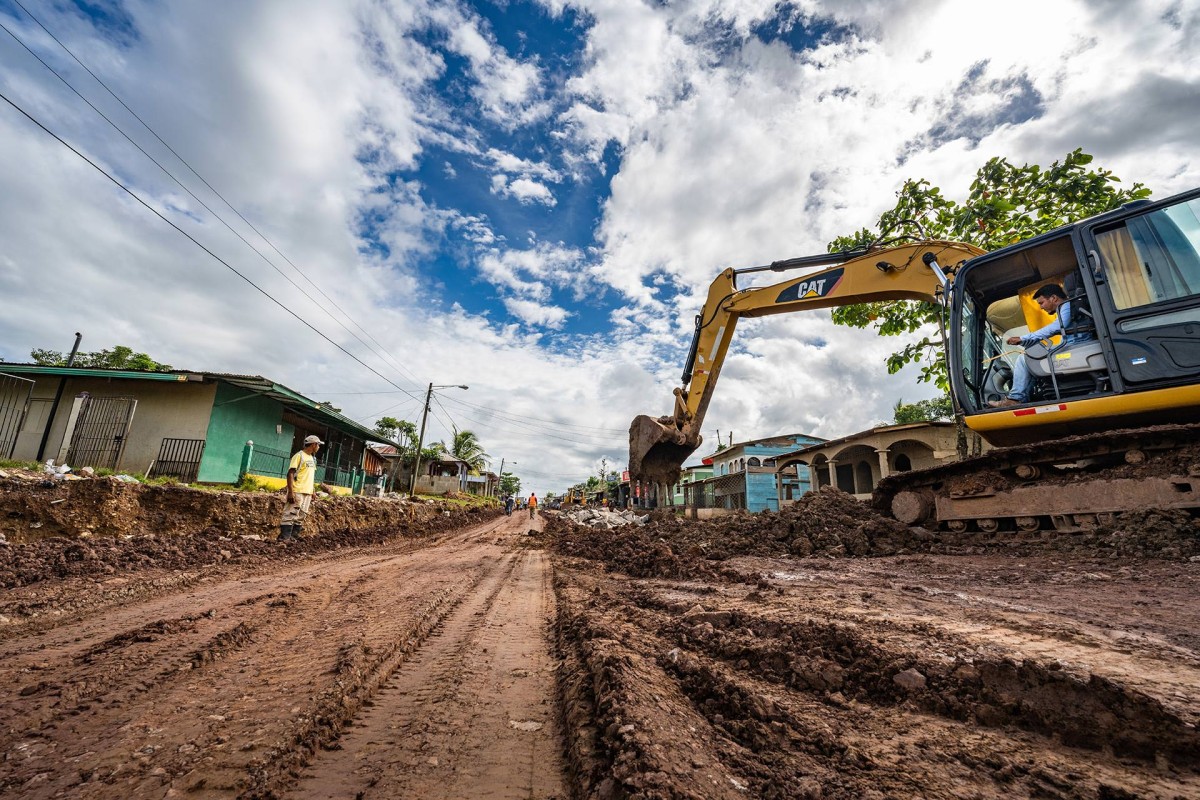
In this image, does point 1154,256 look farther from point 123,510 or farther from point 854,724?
point 123,510

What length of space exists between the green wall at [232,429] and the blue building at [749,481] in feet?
52.6

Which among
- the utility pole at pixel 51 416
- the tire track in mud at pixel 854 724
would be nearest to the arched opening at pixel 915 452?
the tire track in mud at pixel 854 724

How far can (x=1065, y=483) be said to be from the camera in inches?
228

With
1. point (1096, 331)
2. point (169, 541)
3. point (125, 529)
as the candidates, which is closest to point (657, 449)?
point (1096, 331)

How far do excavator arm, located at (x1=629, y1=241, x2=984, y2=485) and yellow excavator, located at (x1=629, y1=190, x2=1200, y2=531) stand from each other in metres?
0.20

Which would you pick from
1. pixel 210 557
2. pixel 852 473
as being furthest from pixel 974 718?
pixel 852 473

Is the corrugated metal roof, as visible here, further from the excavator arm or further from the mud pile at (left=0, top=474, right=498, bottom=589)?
the excavator arm

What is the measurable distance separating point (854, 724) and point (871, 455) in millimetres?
23327

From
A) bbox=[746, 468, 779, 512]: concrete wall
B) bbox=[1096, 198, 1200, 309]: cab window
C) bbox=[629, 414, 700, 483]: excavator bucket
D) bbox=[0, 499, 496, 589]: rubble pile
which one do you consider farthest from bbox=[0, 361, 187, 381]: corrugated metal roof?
bbox=[746, 468, 779, 512]: concrete wall

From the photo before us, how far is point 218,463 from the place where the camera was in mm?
14734

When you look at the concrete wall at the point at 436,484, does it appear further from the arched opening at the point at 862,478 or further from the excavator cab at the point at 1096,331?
the excavator cab at the point at 1096,331

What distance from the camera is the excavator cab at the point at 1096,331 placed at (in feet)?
15.9

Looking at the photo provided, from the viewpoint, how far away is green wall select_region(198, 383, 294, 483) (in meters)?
14.5

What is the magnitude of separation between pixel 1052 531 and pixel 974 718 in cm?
559
